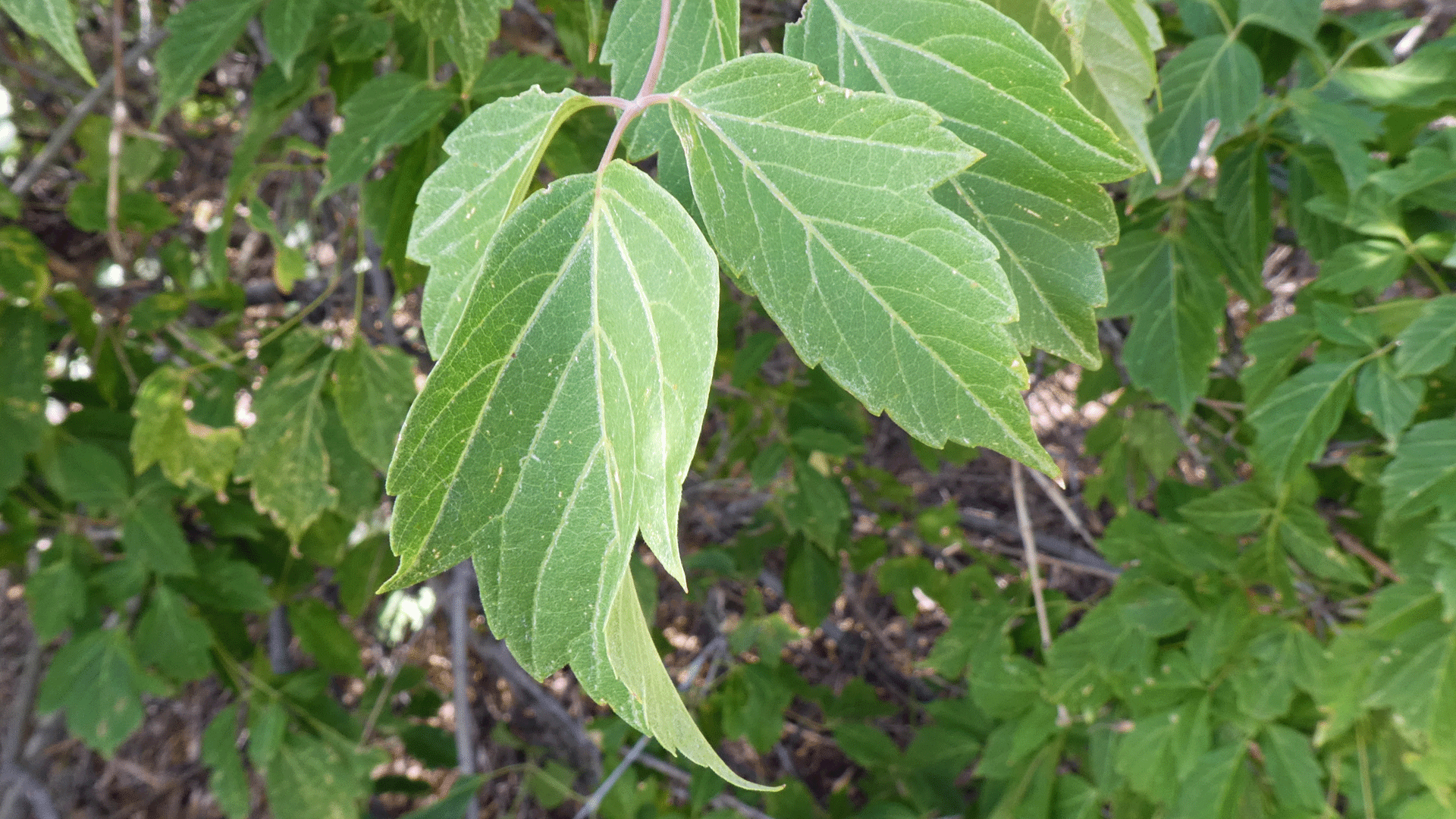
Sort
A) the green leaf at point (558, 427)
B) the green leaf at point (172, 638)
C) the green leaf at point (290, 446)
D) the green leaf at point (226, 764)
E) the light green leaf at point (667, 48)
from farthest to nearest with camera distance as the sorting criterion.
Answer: the green leaf at point (226, 764) < the green leaf at point (172, 638) < the green leaf at point (290, 446) < the light green leaf at point (667, 48) < the green leaf at point (558, 427)

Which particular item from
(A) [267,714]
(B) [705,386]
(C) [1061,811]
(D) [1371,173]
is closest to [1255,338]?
(D) [1371,173]

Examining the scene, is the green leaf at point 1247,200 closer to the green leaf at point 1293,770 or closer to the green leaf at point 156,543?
the green leaf at point 1293,770

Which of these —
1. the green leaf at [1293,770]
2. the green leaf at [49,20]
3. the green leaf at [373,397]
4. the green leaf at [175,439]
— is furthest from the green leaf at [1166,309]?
the green leaf at [175,439]

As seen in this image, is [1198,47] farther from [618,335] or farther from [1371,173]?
[618,335]

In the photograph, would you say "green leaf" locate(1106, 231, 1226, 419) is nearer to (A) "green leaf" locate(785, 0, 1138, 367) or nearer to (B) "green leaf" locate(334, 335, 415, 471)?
(A) "green leaf" locate(785, 0, 1138, 367)

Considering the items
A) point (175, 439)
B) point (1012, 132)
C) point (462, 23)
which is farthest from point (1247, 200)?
point (175, 439)

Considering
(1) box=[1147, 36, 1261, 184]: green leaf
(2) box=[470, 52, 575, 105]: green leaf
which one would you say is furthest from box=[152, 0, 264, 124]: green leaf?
(1) box=[1147, 36, 1261, 184]: green leaf

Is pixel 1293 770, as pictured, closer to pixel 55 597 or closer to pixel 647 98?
pixel 647 98
